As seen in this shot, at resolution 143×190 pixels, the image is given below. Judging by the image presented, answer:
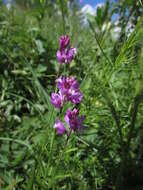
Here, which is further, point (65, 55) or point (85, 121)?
point (85, 121)

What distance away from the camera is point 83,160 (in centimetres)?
108

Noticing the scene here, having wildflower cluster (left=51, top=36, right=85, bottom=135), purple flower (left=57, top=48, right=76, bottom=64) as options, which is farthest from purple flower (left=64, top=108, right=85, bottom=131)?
purple flower (left=57, top=48, right=76, bottom=64)

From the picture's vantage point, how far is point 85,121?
98 centimetres

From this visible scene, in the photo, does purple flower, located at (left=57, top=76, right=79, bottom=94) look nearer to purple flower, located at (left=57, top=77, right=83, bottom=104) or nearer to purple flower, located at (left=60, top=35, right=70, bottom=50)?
purple flower, located at (left=57, top=77, right=83, bottom=104)

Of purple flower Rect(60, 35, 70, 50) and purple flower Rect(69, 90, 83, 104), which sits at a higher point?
purple flower Rect(60, 35, 70, 50)

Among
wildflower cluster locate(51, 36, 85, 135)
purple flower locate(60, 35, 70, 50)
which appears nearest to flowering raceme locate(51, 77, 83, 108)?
wildflower cluster locate(51, 36, 85, 135)

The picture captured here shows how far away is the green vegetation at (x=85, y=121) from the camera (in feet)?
2.60

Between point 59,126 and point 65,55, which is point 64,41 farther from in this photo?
point 59,126

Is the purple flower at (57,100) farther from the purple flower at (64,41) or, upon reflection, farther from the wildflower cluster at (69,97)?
the purple flower at (64,41)

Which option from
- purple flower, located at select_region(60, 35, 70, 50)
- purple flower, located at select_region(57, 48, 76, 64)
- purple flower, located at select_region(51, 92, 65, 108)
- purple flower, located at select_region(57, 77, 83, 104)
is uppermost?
purple flower, located at select_region(60, 35, 70, 50)

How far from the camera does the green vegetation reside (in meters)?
0.79

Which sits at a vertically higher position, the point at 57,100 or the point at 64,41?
the point at 64,41

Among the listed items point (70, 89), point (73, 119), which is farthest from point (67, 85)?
point (73, 119)

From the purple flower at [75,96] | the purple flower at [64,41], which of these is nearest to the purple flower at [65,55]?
the purple flower at [64,41]
